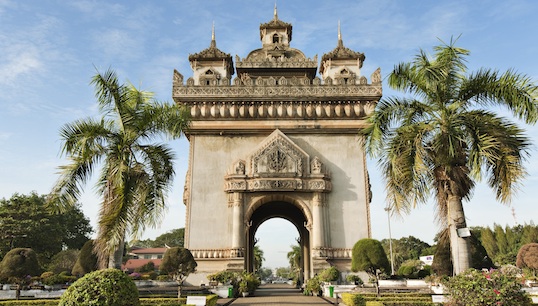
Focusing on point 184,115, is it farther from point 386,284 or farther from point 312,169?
point 386,284

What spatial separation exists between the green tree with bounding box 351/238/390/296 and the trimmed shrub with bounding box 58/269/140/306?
11.1m

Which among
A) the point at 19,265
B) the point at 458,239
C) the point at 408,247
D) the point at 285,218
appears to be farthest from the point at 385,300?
the point at 408,247

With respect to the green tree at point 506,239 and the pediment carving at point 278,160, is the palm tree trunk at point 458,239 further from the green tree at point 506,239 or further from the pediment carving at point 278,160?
the green tree at point 506,239

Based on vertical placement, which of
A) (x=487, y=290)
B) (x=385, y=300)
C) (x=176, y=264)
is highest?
(x=176, y=264)

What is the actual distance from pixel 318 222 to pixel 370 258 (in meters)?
3.51

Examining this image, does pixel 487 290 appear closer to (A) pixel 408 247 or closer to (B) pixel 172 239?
(A) pixel 408 247

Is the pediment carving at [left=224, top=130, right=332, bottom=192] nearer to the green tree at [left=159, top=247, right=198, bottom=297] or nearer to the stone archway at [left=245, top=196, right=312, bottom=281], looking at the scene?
the stone archway at [left=245, top=196, right=312, bottom=281]

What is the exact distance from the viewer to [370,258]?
692 inches

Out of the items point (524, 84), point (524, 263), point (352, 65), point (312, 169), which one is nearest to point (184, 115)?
point (524, 84)

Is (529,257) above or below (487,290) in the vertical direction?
above

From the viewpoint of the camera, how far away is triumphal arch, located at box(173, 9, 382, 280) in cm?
2055

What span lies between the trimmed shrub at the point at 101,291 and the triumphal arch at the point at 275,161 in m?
11.6

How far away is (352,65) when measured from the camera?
24.5m

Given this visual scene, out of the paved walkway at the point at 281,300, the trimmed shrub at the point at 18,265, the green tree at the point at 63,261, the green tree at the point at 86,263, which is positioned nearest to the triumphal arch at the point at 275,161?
the paved walkway at the point at 281,300
